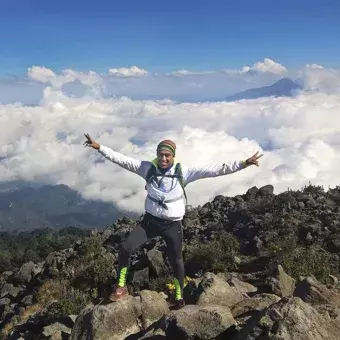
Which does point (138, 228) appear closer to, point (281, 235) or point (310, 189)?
point (281, 235)

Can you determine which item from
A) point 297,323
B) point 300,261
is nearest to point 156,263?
point 300,261

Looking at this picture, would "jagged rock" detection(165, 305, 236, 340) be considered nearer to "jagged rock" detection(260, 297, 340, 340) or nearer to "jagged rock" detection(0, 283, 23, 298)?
"jagged rock" detection(260, 297, 340, 340)

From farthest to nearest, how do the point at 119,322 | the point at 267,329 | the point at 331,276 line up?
the point at 331,276 → the point at 119,322 → the point at 267,329

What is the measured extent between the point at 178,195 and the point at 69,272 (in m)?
9.00

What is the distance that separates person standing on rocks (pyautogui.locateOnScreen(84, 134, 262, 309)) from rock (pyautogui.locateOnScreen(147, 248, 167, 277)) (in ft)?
15.9

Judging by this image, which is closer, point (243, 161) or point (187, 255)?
point (243, 161)

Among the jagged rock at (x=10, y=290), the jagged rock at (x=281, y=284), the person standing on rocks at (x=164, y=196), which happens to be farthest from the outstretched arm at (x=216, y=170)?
the jagged rock at (x=10, y=290)

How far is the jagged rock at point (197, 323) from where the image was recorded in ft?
23.5

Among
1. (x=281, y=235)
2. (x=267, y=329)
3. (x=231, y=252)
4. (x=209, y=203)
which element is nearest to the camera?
(x=267, y=329)

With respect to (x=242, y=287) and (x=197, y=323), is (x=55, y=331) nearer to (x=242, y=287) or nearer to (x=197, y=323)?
(x=197, y=323)

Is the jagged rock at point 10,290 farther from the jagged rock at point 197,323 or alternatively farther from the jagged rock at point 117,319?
the jagged rock at point 197,323

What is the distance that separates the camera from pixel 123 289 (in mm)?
8938

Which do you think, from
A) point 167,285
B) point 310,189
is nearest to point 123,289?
point 167,285

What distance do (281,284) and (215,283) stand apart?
5.75 feet
